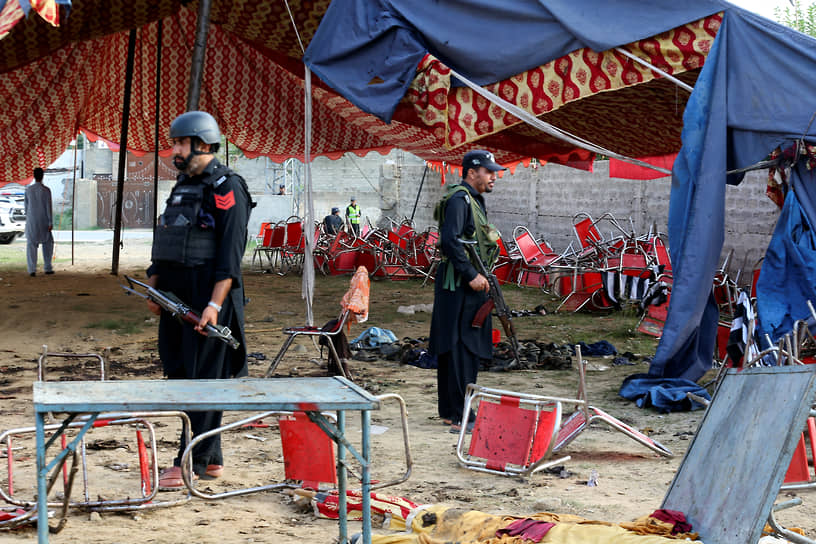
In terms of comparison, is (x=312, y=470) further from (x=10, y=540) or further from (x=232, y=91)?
(x=232, y=91)

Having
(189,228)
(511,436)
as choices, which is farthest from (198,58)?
(511,436)

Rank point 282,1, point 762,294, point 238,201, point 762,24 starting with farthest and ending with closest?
point 282,1 < point 762,294 < point 762,24 < point 238,201

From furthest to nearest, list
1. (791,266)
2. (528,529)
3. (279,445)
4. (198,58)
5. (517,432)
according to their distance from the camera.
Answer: (198,58) < (791,266) < (279,445) < (517,432) < (528,529)

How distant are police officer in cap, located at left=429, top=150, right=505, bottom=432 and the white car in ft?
65.7

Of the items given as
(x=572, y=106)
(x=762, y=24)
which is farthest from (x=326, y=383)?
(x=572, y=106)

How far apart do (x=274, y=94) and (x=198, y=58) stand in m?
5.43

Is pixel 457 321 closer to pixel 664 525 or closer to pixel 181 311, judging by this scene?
pixel 181 311

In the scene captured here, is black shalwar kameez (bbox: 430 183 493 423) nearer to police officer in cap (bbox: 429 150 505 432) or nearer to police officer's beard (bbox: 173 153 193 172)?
police officer in cap (bbox: 429 150 505 432)

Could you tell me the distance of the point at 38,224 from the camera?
1444 cm

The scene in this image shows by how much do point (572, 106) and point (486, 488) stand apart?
16.9 ft

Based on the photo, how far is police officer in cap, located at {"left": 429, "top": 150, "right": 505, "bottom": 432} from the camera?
5695mm

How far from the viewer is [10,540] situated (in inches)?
137

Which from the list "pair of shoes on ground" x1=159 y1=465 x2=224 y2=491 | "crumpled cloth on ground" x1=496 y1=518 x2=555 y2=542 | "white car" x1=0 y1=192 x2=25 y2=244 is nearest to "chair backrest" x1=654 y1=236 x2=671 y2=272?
"pair of shoes on ground" x1=159 y1=465 x2=224 y2=491

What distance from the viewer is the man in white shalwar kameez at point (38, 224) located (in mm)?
14203
